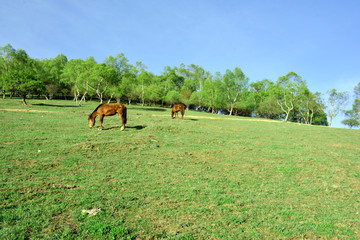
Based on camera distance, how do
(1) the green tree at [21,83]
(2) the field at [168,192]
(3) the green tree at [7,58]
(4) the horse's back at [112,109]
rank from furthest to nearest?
(3) the green tree at [7,58]
(1) the green tree at [21,83]
(4) the horse's back at [112,109]
(2) the field at [168,192]

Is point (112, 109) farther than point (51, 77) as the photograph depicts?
No

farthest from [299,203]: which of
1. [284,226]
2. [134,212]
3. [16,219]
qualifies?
[16,219]

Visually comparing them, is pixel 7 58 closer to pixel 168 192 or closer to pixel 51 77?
pixel 51 77

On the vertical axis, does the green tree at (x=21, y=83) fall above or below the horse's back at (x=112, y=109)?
above

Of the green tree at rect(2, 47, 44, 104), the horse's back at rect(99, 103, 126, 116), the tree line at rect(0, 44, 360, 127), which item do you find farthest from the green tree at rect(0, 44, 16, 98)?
the horse's back at rect(99, 103, 126, 116)

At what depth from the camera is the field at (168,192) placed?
535 cm

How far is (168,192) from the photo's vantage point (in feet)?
24.5

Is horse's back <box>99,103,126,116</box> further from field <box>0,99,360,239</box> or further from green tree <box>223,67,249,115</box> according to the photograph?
green tree <box>223,67,249,115</box>

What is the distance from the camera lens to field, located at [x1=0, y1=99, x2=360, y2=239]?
535 cm

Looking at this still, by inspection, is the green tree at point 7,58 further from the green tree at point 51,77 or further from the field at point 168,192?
the field at point 168,192

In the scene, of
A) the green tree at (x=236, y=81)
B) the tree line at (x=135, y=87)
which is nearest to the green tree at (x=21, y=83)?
the tree line at (x=135, y=87)

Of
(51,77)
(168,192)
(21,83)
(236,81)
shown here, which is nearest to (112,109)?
(168,192)

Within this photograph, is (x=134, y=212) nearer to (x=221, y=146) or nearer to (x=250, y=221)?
(x=250, y=221)

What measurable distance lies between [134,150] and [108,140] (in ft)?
9.43
